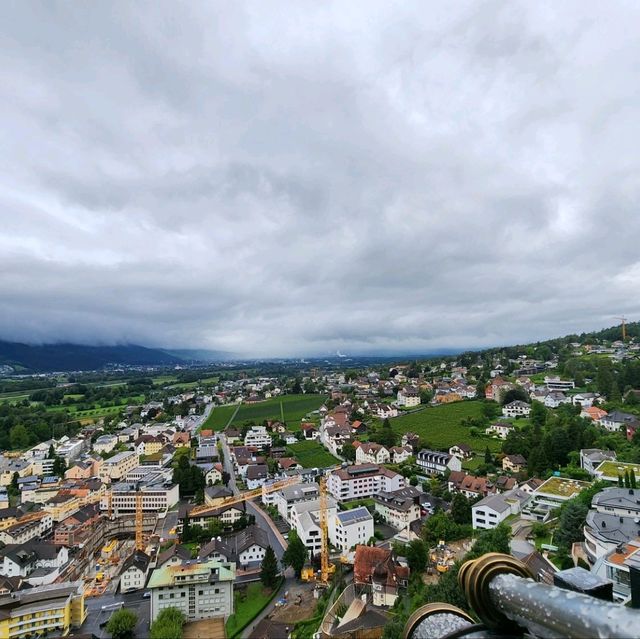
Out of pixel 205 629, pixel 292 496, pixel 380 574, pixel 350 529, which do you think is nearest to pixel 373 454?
pixel 292 496

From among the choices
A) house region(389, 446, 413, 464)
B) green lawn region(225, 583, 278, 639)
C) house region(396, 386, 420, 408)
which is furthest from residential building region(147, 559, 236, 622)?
house region(396, 386, 420, 408)

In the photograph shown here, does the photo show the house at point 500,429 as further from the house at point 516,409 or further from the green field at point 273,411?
the green field at point 273,411

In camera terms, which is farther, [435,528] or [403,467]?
[403,467]

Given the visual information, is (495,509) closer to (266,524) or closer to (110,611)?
(266,524)

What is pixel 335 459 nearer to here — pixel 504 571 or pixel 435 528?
pixel 435 528

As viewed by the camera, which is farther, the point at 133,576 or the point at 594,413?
the point at 594,413

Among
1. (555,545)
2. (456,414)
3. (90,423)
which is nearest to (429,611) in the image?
(555,545)

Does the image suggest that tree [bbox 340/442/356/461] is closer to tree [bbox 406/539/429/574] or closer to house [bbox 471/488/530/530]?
house [bbox 471/488/530/530]
